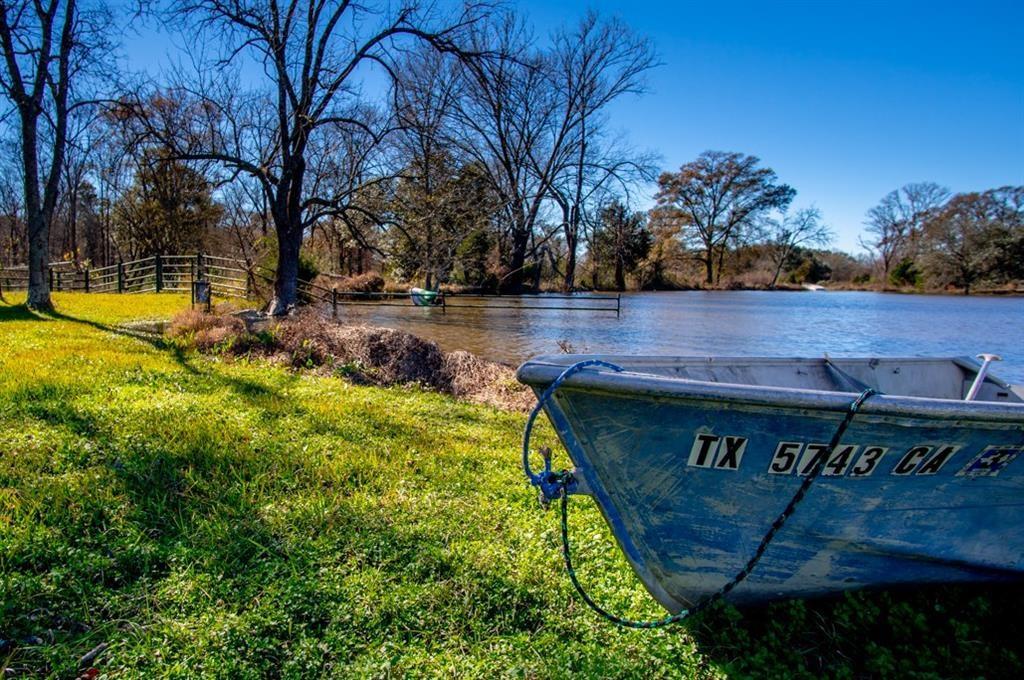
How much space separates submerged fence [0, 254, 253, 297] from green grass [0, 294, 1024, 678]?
455 inches

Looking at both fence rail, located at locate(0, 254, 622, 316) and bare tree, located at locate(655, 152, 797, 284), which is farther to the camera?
bare tree, located at locate(655, 152, 797, 284)

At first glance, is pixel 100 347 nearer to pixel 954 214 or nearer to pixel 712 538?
pixel 712 538

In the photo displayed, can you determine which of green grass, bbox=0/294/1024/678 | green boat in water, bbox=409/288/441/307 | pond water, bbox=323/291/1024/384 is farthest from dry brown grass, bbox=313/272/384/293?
green grass, bbox=0/294/1024/678

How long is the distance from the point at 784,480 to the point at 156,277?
20822mm

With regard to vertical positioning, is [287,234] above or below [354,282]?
above

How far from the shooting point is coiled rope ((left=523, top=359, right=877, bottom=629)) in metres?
2.14

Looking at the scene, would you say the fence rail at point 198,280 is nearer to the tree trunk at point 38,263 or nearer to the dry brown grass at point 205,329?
the tree trunk at point 38,263

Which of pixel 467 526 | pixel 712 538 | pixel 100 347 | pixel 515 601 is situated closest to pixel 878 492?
pixel 712 538

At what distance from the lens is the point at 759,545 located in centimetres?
246

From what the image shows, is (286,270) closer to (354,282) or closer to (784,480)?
(354,282)

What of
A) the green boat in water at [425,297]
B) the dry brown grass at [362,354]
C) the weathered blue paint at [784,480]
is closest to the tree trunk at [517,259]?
the green boat in water at [425,297]

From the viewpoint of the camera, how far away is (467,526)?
3.18 metres

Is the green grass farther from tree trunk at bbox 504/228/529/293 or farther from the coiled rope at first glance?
tree trunk at bbox 504/228/529/293

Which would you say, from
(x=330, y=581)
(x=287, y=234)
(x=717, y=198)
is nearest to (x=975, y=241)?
(x=717, y=198)
